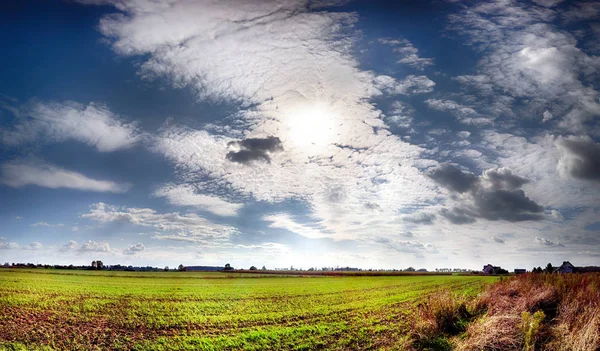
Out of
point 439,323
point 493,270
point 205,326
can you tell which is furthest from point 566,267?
point 205,326

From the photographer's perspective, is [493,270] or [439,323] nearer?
[439,323]

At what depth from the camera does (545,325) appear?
11.7 m

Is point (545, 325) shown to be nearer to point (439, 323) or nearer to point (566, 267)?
point (439, 323)

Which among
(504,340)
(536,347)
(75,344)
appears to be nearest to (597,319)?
(536,347)

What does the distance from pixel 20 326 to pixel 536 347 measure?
75.3 ft

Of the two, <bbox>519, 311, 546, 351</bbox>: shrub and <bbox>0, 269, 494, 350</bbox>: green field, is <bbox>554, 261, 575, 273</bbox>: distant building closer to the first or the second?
<bbox>0, 269, 494, 350</bbox>: green field

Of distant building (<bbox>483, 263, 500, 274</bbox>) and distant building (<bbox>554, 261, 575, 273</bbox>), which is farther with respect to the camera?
distant building (<bbox>483, 263, 500, 274</bbox>)

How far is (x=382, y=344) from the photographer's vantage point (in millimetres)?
13320

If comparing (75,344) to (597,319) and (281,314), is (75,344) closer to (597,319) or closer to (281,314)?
(281,314)

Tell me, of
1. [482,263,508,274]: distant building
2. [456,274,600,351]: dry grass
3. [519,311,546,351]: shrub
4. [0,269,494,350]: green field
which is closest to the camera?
[456,274,600,351]: dry grass

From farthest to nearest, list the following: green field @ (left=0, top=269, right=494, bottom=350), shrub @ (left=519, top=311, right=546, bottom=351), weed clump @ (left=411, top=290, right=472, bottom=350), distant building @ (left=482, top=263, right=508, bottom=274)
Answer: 1. distant building @ (left=482, top=263, right=508, bottom=274)
2. green field @ (left=0, top=269, right=494, bottom=350)
3. weed clump @ (left=411, top=290, right=472, bottom=350)
4. shrub @ (left=519, top=311, right=546, bottom=351)

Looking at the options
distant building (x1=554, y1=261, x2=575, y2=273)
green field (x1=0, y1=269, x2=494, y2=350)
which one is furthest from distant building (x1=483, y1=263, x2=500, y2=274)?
green field (x1=0, y1=269, x2=494, y2=350)

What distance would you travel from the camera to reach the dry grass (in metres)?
10.3

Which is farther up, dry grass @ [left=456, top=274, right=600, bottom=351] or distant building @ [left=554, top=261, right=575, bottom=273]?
dry grass @ [left=456, top=274, right=600, bottom=351]
